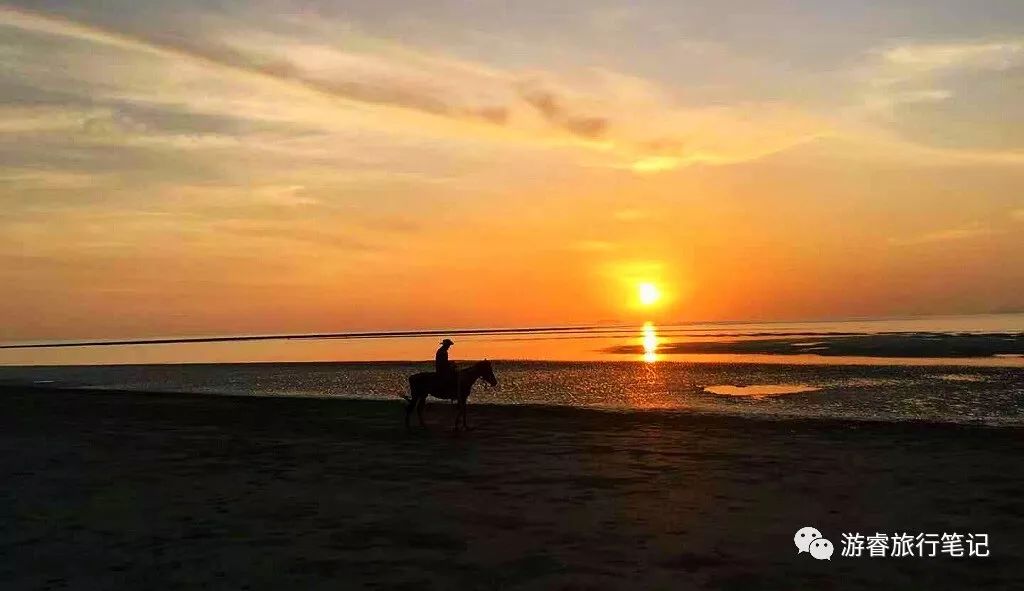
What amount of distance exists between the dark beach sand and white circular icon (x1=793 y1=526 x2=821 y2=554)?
0.13 metres

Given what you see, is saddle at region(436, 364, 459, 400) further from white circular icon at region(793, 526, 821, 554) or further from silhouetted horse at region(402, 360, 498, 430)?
white circular icon at region(793, 526, 821, 554)

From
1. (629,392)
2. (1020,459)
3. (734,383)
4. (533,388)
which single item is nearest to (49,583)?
(1020,459)

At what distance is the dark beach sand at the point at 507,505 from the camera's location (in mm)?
9664

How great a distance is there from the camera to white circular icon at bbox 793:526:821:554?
1042 centimetres

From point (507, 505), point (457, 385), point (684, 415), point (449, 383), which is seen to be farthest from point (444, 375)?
point (507, 505)

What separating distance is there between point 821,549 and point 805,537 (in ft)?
1.62

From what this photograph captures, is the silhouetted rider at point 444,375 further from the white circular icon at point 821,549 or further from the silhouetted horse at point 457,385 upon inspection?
the white circular icon at point 821,549

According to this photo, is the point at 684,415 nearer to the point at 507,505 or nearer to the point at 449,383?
the point at 449,383

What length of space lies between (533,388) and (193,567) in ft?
101

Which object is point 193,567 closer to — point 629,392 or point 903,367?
point 629,392

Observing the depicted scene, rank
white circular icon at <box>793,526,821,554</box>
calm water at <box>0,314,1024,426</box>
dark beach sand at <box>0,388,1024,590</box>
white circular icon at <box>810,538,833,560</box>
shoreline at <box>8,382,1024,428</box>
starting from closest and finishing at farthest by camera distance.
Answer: dark beach sand at <box>0,388,1024,590</box>, white circular icon at <box>810,538,833,560</box>, white circular icon at <box>793,526,821,554</box>, shoreline at <box>8,382,1024,428</box>, calm water at <box>0,314,1024,426</box>

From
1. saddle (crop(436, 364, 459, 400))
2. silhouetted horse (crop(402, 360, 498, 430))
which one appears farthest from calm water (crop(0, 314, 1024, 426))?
saddle (crop(436, 364, 459, 400))

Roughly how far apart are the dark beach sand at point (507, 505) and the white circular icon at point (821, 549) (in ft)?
0.74

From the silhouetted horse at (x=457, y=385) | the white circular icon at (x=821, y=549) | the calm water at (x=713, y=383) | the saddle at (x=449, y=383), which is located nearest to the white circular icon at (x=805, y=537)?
the white circular icon at (x=821, y=549)
